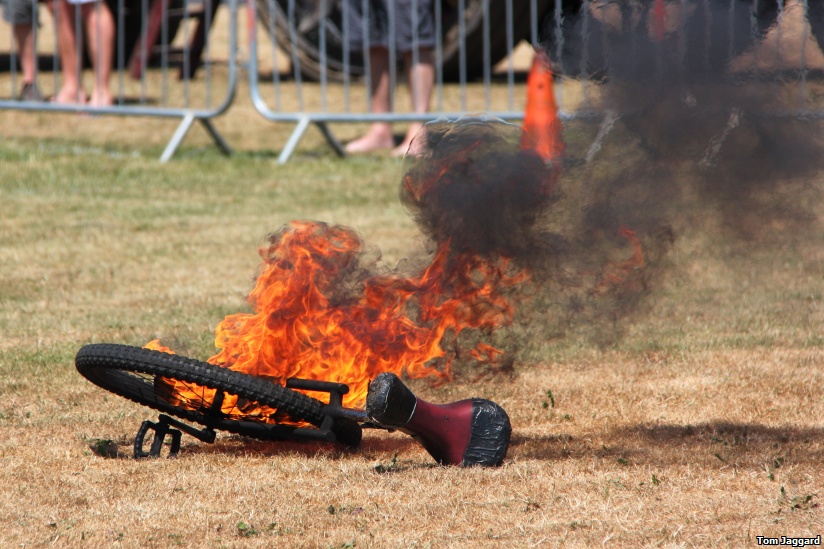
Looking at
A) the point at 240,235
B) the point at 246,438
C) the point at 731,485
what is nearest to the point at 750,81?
the point at 731,485

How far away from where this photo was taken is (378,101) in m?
9.97

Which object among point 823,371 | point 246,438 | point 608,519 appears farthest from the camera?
point 823,371

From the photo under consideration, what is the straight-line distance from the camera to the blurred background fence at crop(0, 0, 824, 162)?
142 inches

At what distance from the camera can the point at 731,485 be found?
11.2 feet

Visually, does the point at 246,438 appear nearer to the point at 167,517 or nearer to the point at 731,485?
the point at 167,517

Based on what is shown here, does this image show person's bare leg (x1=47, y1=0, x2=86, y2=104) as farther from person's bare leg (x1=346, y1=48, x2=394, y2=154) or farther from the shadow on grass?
the shadow on grass

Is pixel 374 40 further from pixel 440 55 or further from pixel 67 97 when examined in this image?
pixel 67 97

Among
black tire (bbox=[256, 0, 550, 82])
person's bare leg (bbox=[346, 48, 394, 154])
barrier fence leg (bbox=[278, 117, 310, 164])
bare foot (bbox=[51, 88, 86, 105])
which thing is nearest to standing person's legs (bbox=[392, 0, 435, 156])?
person's bare leg (bbox=[346, 48, 394, 154])

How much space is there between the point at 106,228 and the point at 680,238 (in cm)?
505

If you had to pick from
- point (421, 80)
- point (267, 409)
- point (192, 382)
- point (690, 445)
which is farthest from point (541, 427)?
point (421, 80)

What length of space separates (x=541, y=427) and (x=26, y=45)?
27.2ft

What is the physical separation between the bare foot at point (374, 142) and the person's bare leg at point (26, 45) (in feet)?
10.3

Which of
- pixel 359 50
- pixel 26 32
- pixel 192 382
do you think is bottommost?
pixel 192 382

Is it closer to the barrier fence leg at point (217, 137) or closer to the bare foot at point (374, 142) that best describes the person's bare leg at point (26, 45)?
the barrier fence leg at point (217, 137)
